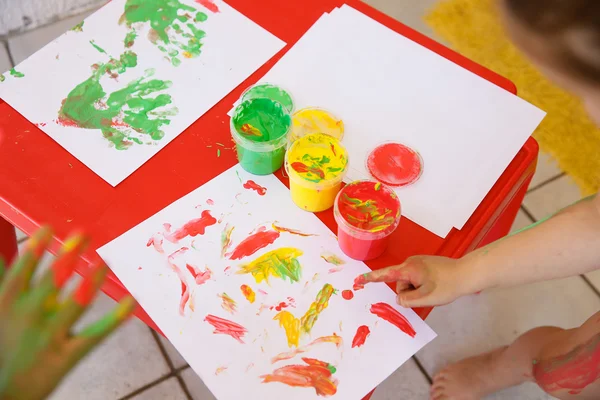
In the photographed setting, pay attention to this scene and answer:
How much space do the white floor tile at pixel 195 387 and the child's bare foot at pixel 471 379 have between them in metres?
0.48

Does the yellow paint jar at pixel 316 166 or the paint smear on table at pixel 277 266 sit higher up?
the yellow paint jar at pixel 316 166

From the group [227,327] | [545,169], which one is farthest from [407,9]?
[227,327]

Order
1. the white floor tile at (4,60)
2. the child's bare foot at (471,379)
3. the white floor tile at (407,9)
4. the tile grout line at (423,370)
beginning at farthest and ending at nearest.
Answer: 1. the white floor tile at (407,9)
2. the white floor tile at (4,60)
3. the tile grout line at (423,370)
4. the child's bare foot at (471,379)

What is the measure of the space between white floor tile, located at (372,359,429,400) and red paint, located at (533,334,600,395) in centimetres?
30

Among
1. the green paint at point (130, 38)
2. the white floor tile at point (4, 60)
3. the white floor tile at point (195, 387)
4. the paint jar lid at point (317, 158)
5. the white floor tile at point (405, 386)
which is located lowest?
the white floor tile at point (195, 387)

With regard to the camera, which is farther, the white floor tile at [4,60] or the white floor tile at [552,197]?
the white floor tile at [4,60]

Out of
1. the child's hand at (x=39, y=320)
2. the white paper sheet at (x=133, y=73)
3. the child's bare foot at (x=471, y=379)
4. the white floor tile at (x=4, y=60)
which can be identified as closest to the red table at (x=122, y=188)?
the white paper sheet at (x=133, y=73)

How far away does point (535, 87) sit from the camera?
1607mm

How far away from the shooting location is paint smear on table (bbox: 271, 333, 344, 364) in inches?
28.3

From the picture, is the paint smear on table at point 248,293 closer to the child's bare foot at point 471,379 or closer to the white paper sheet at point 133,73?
the white paper sheet at point 133,73

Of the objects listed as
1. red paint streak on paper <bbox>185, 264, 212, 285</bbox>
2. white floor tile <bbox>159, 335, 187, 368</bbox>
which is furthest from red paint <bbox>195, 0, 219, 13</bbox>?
white floor tile <bbox>159, 335, 187, 368</bbox>

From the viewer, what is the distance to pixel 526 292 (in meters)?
1.34

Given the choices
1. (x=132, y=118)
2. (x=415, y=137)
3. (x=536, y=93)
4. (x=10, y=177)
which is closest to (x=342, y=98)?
(x=415, y=137)

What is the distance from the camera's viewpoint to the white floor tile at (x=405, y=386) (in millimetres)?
1207
